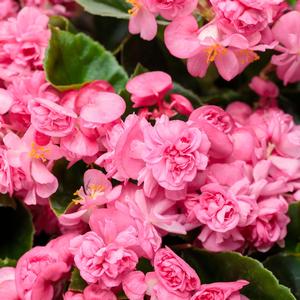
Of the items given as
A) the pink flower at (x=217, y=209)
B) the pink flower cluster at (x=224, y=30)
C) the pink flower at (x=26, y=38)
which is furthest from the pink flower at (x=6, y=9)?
the pink flower at (x=217, y=209)

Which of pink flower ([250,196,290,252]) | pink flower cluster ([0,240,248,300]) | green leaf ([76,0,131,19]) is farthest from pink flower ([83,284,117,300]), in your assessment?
green leaf ([76,0,131,19])

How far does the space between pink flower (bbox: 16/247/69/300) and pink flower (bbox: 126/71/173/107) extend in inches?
9.1

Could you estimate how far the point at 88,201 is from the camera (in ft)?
2.73

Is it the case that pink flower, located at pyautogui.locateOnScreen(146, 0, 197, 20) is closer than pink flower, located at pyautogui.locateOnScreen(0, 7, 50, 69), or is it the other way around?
pink flower, located at pyautogui.locateOnScreen(146, 0, 197, 20)

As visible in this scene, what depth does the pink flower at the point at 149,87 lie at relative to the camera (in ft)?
2.98

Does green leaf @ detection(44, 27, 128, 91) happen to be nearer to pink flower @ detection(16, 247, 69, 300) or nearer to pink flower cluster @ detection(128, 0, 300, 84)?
pink flower cluster @ detection(128, 0, 300, 84)

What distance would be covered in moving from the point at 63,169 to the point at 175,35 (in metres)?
0.24

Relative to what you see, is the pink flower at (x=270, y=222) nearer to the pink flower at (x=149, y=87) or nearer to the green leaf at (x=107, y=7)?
the pink flower at (x=149, y=87)

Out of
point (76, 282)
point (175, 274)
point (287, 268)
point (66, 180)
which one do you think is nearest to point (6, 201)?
point (66, 180)

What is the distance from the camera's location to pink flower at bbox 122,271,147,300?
78 centimetres

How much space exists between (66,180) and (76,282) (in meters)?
0.17

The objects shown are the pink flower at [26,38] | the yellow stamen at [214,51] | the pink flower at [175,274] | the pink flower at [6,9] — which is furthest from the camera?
the pink flower at [6,9]

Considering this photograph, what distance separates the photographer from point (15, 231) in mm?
1025

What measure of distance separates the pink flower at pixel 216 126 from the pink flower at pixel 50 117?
0.16m
